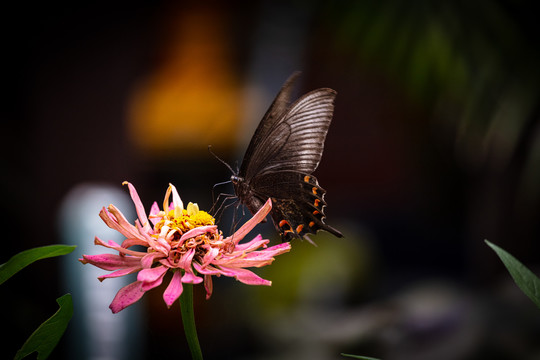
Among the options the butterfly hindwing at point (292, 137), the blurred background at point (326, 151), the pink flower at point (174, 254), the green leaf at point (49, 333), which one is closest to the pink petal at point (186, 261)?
the pink flower at point (174, 254)

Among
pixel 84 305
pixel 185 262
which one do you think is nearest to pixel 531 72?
pixel 84 305

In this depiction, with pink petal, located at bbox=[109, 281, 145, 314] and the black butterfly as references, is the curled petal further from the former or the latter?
the black butterfly

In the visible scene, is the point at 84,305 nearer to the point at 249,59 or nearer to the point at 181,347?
the point at 181,347

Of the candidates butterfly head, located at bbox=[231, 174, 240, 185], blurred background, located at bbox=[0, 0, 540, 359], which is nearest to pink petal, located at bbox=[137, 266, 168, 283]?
butterfly head, located at bbox=[231, 174, 240, 185]

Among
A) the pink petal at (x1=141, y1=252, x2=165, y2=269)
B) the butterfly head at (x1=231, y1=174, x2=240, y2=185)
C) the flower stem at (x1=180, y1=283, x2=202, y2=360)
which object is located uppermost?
the butterfly head at (x1=231, y1=174, x2=240, y2=185)

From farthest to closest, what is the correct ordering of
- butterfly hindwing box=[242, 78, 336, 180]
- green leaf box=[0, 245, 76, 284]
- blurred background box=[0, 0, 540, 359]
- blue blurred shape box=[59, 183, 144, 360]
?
A: blurred background box=[0, 0, 540, 359]
blue blurred shape box=[59, 183, 144, 360]
butterfly hindwing box=[242, 78, 336, 180]
green leaf box=[0, 245, 76, 284]

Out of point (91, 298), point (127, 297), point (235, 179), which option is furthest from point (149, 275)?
point (91, 298)

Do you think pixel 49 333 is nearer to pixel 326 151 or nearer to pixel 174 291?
pixel 174 291
